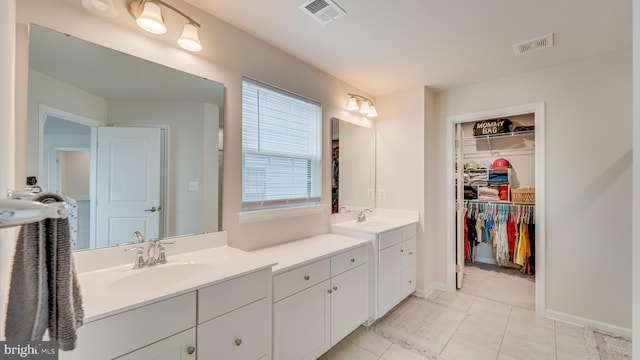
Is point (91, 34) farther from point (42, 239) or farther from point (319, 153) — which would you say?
point (319, 153)

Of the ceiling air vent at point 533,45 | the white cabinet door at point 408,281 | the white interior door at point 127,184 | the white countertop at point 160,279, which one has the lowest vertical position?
the white cabinet door at point 408,281

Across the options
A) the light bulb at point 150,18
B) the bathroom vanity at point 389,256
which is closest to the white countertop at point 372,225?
the bathroom vanity at point 389,256

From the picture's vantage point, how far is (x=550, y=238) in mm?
2531

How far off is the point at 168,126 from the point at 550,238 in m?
3.48

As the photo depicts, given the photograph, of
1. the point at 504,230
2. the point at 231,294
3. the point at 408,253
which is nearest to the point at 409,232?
the point at 408,253

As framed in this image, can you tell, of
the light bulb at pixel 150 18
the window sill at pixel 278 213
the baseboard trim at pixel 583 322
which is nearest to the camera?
the light bulb at pixel 150 18

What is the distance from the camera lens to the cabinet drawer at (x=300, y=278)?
5.09ft

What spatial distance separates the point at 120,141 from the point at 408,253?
2.69 meters

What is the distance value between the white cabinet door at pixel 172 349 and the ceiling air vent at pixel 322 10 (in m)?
1.93

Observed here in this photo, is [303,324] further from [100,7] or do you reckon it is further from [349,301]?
[100,7]

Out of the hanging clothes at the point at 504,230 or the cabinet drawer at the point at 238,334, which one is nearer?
the cabinet drawer at the point at 238,334

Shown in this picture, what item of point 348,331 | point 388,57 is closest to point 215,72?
point 388,57

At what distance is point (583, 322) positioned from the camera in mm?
2359

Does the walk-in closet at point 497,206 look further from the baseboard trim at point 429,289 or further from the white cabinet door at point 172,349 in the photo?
the white cabinet door at point 172,349
